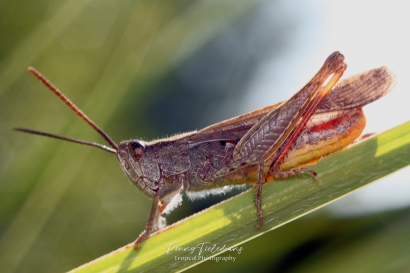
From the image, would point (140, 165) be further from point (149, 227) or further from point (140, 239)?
point (140, 239)

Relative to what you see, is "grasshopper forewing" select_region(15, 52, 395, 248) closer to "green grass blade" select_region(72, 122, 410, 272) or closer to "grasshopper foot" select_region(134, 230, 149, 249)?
"grasshopper foot" select_region(134, 230, 149, 249)

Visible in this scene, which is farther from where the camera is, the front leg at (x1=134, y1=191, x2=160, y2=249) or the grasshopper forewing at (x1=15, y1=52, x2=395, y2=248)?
the grasshopper forewing at (x1=15, y1=52, x2=395, y2=248)

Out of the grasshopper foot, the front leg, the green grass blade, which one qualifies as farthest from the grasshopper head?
the green grass blade

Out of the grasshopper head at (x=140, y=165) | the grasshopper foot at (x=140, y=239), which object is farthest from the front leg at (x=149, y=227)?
the grasshopper head at (x=140, y=165)

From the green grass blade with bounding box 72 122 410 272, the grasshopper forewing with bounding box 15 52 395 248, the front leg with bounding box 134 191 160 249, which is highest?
the grasshopper forewing with bounding box 15 52 395 248

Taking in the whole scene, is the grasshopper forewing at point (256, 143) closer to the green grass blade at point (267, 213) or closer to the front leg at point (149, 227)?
the front leg at point (149, 227)
